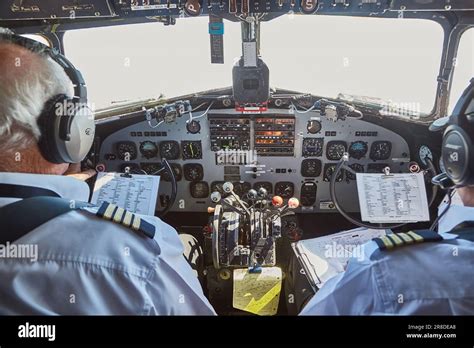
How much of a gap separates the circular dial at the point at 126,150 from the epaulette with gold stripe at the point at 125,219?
173cm

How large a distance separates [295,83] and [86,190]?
5.47 ft

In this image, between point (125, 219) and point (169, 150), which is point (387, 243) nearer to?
point (125, 219)

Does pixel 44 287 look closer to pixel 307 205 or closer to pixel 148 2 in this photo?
pixel 148 2

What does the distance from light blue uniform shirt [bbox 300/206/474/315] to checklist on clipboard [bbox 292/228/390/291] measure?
3.26 ft

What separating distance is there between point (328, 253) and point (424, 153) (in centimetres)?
92

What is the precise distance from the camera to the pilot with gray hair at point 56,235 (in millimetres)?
826

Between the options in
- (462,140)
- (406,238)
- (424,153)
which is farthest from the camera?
(424,153)

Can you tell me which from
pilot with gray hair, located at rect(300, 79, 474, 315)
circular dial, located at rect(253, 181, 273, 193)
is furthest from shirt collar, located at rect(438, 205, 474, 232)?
circular dial, located at rect(253, 181, 273, 193)

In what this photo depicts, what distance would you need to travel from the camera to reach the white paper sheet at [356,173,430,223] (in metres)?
2.22

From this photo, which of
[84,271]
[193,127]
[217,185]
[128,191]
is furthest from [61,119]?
[217,185]

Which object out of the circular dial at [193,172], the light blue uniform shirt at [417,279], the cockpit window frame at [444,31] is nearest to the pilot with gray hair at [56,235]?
the light blue uniform shirt at [417,279]

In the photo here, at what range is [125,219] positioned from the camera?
35.5 inches

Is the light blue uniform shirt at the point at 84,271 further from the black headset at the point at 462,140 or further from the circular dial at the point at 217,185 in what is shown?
the circular dial at the point at 217,185

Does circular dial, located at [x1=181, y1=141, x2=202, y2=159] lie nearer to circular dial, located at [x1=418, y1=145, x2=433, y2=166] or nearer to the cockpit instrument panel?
the cockpit instrument panel
